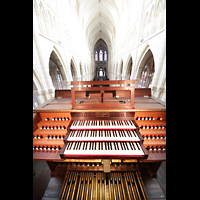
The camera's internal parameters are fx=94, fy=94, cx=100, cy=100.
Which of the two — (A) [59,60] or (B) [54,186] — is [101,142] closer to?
(B) [54,186]

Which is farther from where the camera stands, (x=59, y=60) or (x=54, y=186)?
(x=59, y=60)

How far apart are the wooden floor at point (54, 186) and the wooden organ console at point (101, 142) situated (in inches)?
7.6

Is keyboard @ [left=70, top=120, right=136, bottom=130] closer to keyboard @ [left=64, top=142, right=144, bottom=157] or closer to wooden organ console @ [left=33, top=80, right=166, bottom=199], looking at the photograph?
wooden organ console @ [left=33, top=80, right=166, bottom=199]

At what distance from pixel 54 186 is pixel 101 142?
5.87 ft

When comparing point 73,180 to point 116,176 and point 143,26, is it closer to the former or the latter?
point 116,176

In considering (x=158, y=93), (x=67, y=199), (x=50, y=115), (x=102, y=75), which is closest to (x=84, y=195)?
(x=67, y=199)

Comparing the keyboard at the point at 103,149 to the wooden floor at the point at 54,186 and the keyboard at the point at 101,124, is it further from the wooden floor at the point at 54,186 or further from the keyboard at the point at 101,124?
the wooden floor at the point at 54,186

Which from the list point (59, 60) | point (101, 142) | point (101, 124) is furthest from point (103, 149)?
point (59, 60)

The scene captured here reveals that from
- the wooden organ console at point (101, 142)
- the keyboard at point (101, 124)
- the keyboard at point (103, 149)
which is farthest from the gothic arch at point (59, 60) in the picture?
the keyboard at point (103, 149)

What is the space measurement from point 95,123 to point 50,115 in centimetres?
127

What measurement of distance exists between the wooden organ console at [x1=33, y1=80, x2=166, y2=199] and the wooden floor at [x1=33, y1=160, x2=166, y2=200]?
192mm

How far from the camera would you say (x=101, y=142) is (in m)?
2.05

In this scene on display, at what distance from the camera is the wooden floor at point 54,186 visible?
7.41 feet

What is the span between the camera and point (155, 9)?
4867 mm
